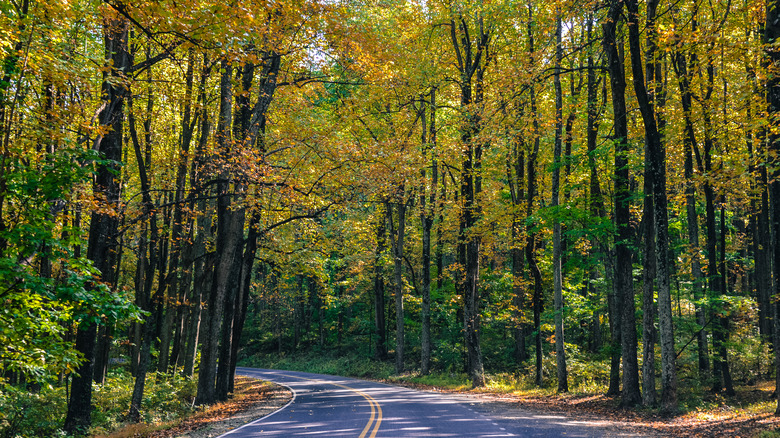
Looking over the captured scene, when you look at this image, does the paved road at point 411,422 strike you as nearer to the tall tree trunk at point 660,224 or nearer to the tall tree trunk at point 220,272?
the tall tree trunk at point 220,272

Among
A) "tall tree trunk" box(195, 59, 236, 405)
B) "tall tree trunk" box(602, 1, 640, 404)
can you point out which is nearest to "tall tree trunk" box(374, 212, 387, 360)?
"tall tree trunk" box(195, 59, 236, 405)

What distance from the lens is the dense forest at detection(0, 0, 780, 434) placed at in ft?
25.0

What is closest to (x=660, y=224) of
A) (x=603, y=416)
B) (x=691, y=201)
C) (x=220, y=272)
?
(x=603, y=416)

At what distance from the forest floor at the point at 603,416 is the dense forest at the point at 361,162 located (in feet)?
3.09

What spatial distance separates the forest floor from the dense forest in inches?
37.1

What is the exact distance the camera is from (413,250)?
114 feet

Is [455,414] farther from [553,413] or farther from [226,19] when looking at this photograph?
[226,19]

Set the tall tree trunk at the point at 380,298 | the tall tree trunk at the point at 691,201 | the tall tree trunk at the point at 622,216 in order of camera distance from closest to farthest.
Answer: the tall tree trunk at the point at 622,216
the tall tree trunk at the point at 691,201
the tall tree trunk at the point at 380,298

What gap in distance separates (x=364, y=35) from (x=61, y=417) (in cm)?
1474

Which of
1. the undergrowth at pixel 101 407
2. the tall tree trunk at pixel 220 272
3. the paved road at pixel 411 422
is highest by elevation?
the tall tree trunk at pixel 220 272

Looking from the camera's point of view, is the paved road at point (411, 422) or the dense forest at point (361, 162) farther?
the paved road at point (411, 422)

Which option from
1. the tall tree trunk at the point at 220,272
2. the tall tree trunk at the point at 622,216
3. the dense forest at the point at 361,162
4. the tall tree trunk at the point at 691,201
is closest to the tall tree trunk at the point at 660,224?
the dense forest at the point at 361,162

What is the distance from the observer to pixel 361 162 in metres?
14.6

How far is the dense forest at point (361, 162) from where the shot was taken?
7.63m
